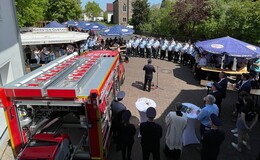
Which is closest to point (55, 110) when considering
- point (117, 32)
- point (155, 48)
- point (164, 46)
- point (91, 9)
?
point (117, 32)

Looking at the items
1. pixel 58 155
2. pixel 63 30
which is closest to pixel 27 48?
pixel 63 30

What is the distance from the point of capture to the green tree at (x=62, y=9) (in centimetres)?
5280

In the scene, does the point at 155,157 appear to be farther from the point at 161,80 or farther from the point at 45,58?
the point at 45,58

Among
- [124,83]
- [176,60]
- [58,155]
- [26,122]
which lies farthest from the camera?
[176,60]

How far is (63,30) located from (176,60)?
11.6m

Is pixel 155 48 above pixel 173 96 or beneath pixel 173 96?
above

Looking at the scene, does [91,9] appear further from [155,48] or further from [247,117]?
[247,117]

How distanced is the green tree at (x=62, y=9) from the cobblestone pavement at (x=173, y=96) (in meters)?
39.6

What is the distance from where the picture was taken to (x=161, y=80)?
1420 cm

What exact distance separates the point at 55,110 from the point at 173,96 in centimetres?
691

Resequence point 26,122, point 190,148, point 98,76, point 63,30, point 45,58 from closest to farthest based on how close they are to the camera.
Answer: point 26,122
point 98,76
point 190,148
point 45,58
point 63,30

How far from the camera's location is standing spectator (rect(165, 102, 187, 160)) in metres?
6.16

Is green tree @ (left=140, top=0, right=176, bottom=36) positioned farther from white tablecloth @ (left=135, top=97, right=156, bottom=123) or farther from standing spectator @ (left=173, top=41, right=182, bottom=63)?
white tablecloth @ (left=135, top=97, right=156, bottom=123)

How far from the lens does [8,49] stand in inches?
341
